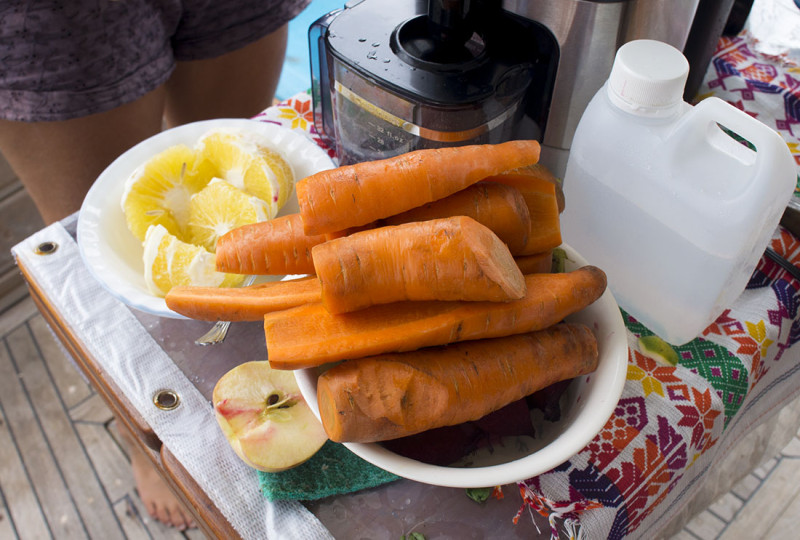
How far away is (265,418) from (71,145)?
62 centimetres

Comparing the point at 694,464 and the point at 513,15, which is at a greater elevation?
the point at 513,15

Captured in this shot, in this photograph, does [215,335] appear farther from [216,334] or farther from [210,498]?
[210,498]

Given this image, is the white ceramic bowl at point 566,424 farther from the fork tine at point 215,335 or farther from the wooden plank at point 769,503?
the wooden plank at point 769,503

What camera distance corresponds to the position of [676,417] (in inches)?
23.0

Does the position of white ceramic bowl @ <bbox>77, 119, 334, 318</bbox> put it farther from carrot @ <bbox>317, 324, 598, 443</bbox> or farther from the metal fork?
carrot @ <bbox>317, 324, 598, 443</bbox>

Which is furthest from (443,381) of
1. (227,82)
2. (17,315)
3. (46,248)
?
(17,315)

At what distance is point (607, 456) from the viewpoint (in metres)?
0.56

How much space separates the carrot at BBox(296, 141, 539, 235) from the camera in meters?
0.50

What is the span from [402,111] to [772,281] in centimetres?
44

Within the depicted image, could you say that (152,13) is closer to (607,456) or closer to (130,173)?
(130,173)

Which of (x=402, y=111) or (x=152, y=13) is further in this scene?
(x=152, y=13)

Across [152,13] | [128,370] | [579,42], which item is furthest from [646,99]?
[152,13]

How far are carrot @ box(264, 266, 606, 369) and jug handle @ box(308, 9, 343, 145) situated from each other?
352 mm

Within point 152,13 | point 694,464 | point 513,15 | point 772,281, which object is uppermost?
point 513,15
